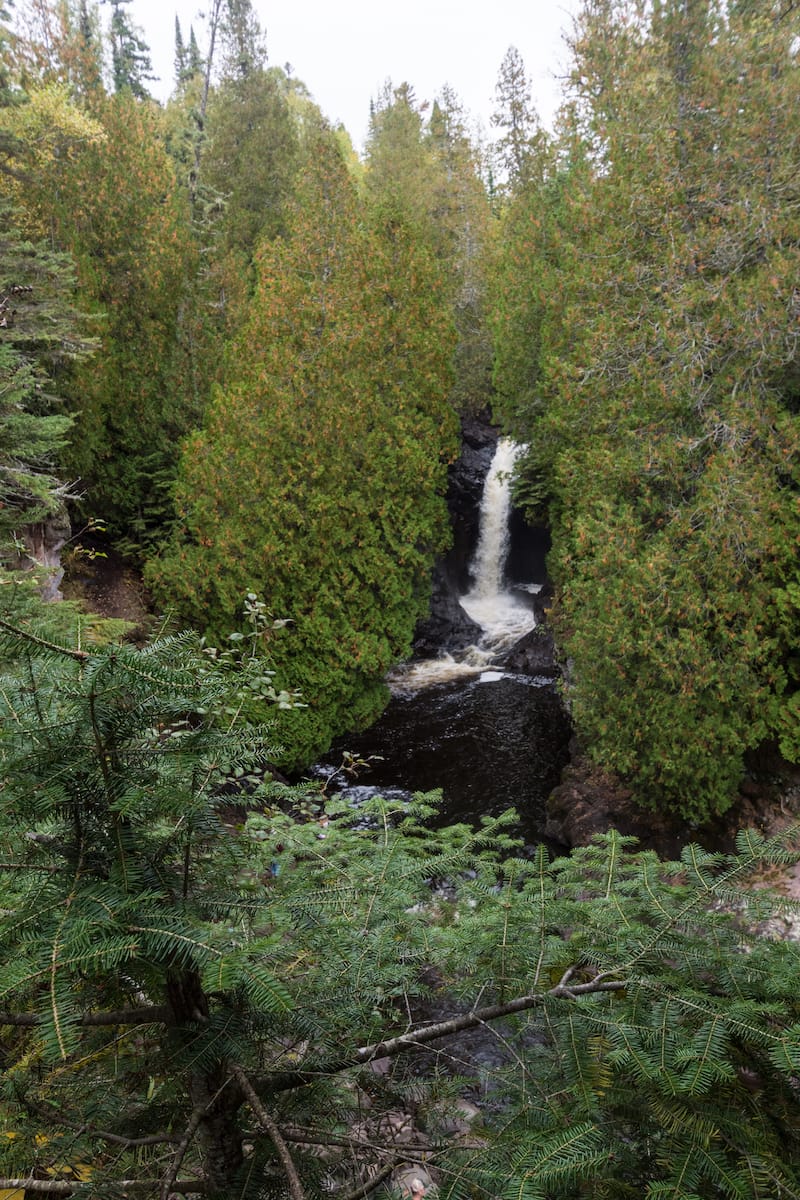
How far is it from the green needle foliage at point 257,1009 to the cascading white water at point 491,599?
39.7 ft

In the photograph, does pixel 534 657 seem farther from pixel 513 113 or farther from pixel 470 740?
pixel 513 113

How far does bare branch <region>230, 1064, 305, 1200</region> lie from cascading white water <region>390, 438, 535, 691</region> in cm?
1250

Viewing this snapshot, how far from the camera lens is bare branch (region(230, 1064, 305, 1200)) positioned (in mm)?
1233

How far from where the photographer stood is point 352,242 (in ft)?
28.5

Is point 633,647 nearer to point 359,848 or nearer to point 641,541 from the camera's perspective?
point 641,541

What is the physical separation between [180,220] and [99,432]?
468cm

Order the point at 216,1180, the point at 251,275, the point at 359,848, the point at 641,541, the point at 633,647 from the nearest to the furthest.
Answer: the point at 216,1180 → the point at 359,848 → the point at 633,647 → the point at 641,541 → the point at 251,275

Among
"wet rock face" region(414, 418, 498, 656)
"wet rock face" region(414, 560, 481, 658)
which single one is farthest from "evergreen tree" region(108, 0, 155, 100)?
"wet rock face" region(414, 560, 481, 658)

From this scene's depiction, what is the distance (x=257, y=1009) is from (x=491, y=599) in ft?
54.9

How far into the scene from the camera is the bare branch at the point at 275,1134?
1.23m

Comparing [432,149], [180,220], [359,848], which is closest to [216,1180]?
[359,848]

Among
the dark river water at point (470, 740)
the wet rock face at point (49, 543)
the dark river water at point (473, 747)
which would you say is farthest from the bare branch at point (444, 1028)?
the wet rock face at point (49, 543)

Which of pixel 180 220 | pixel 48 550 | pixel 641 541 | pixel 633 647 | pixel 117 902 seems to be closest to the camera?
pixel 117 902

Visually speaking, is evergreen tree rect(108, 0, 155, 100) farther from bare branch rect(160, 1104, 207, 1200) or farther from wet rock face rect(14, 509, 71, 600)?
bare branch rect(160, 1104, 207, 1200)
